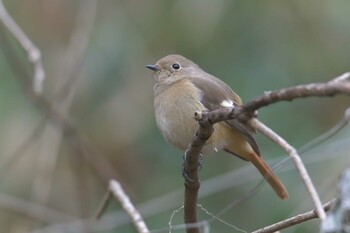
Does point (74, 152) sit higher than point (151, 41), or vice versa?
point (151, 41)

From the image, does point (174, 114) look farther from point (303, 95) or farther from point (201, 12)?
point (303, 95)

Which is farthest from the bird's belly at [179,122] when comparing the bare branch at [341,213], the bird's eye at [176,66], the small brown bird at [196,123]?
the bare branch at [341,213]

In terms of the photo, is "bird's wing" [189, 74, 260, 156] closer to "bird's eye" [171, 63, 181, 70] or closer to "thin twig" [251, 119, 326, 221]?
"bird's eye" [171, 63, 181, 70]

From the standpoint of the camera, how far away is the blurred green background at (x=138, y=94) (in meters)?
4.70

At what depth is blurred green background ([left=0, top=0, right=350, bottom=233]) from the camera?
470 centimetres

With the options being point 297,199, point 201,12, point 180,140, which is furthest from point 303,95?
point 201,12

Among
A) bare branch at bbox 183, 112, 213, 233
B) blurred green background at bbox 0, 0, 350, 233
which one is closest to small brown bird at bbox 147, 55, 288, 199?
blurred green background at bbox 0, 0, 350, 233

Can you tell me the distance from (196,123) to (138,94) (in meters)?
1.54

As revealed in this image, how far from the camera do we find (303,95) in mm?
1594

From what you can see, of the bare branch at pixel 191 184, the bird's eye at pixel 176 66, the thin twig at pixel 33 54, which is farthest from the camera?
the bird's eye at pixel 176 66

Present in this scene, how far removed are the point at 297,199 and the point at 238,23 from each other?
116 cm

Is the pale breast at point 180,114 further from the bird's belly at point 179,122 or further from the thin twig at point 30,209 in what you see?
the thin twig at point 30,209

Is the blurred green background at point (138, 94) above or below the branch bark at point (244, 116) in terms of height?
above

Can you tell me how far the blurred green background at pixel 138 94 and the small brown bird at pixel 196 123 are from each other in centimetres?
48
